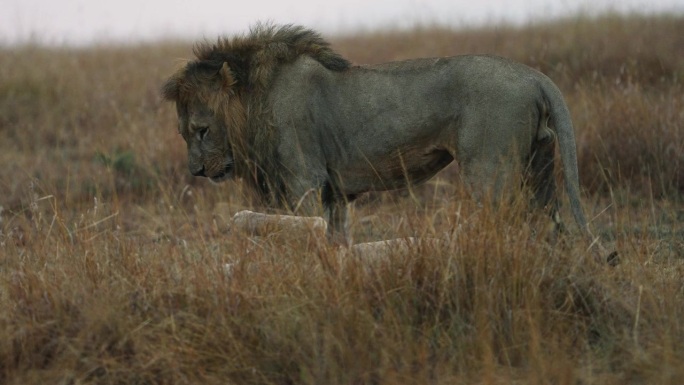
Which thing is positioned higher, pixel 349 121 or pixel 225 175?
pixel 349 121

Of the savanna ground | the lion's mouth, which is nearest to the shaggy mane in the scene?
the lion's mouth

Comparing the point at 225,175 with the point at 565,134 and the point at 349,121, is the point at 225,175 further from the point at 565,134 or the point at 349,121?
the point at 565,134

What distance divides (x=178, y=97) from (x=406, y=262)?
90.2 inches

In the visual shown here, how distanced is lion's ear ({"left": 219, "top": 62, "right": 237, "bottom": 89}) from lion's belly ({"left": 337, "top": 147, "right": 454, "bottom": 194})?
78 centimetres

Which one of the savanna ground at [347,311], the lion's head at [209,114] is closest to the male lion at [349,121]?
the lion's head at [209,114]

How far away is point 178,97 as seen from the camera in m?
6.61

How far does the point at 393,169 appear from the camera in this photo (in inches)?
246

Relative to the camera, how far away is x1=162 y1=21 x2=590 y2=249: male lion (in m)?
5.79

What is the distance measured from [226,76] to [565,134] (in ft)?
6.27

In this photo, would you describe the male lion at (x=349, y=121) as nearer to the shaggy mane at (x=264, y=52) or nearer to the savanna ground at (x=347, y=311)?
the shaggy mane at (x=264, y=52)

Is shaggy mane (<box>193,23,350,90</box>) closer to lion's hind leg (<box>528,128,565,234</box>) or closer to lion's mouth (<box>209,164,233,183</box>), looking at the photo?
lion's mouth (<box>209,164,233,183</box>)

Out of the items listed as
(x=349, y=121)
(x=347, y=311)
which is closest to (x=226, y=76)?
(x=349, y=121)

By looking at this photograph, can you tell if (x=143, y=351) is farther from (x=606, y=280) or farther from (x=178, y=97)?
(x=178, y=97)

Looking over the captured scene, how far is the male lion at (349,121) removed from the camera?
19.0ft
